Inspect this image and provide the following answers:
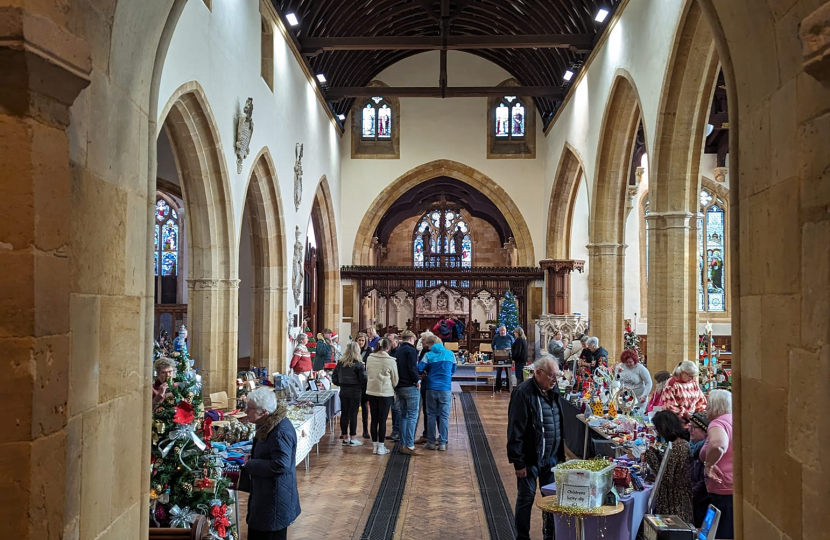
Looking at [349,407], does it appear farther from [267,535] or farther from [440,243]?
[440,243]

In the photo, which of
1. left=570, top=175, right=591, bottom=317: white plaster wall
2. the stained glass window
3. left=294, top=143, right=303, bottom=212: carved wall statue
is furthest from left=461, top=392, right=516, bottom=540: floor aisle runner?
the stained glass window

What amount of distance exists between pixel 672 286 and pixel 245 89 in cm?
599

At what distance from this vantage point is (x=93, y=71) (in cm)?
230

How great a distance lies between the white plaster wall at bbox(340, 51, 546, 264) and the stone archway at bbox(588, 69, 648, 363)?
6539 millimetres

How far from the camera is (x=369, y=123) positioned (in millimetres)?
19484

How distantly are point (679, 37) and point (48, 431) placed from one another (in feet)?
25.2

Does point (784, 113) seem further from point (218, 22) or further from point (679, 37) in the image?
point (218, 22)

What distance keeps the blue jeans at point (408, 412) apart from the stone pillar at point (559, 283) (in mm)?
10078

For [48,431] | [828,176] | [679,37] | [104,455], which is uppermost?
[679,37]

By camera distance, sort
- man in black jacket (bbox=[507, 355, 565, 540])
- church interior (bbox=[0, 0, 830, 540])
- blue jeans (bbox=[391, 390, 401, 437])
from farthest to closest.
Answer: blue jeans (bbox=[391, 390, 401, 437]) < man in black jacket (bbox=[507, 355, 565, 540]) < church interior (bbox=[0, 0, 830, 540])

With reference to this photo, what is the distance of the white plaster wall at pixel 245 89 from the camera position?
7.25 meters

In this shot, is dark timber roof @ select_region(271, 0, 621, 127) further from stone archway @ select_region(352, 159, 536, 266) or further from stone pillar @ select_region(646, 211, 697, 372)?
stone pillar @ select_region(646, 211, 697, 372)

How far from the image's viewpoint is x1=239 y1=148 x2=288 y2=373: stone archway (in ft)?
37.4

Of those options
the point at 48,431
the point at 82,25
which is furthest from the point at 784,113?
the point at 48,431
